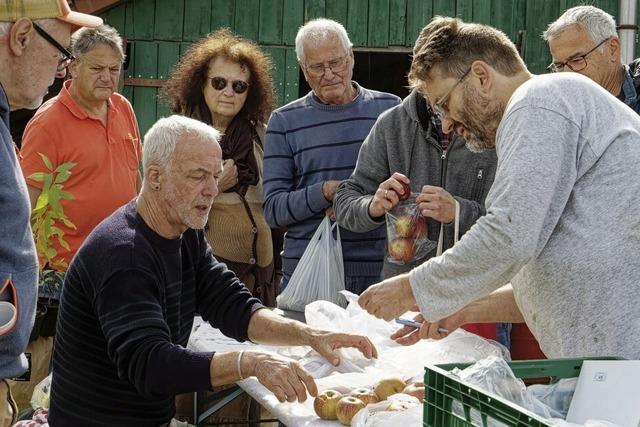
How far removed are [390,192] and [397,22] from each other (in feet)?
13.8

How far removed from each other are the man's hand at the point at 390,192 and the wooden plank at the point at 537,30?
14.4ft

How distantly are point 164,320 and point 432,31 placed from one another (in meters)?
1.16

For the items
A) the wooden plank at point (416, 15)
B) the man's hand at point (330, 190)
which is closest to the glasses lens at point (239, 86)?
the man's hand at point (330, 190)

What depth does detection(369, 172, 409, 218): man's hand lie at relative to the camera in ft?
10.8

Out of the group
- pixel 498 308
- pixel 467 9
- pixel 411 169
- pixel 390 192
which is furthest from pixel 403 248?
pixel 467 9

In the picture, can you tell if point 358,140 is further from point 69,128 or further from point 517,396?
point 517,396

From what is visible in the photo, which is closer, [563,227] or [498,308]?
[563,227]

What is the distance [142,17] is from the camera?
7016mm

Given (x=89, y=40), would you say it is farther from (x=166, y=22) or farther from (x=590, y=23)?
(x=166, y=22)

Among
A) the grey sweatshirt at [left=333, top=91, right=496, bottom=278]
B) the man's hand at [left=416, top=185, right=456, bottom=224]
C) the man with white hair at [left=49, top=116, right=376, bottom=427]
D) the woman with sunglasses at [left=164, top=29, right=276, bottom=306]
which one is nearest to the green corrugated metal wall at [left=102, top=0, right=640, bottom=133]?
the woman with sunglasses at [left=164, top=29, right=276, bottom=306]

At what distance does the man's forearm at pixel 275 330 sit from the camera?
9.62ft

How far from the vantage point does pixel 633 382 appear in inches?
70.2

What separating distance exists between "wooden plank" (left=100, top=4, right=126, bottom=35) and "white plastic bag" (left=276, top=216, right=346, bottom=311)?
3811mm

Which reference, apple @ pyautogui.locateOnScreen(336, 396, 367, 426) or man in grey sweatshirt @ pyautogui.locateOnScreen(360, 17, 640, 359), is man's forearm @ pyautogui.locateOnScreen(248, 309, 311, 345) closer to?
apple @ pyautogui.locateOnScreen(336, 396, 367, 426)
